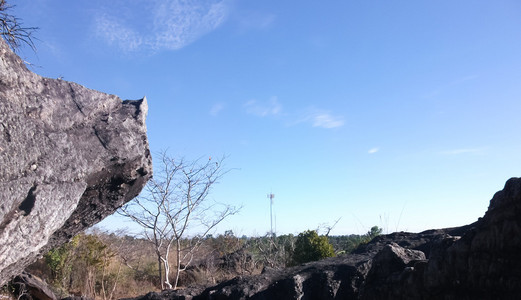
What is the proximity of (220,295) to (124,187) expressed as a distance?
6.95 ft

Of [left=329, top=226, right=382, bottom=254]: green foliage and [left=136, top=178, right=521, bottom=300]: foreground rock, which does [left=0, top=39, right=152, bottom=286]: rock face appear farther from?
[left=329, top=226, right=382, bottom=254]: green foliage

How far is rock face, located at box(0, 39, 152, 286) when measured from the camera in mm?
3668

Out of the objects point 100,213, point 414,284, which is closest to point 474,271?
point 414,284

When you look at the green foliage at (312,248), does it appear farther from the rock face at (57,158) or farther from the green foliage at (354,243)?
the rock face at (57,158)

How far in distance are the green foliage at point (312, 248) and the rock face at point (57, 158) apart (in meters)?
6.17

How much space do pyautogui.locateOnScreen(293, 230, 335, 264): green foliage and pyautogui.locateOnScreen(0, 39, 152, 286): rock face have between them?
20.2ft

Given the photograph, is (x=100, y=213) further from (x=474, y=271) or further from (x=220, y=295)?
(x=474, y=271)

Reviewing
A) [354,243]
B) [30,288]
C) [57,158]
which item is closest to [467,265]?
[57,158]

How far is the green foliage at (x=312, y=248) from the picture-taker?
34.5ft

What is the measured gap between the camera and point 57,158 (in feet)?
13.4

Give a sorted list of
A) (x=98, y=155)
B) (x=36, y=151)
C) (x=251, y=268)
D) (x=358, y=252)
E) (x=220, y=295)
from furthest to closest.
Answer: (x=251, y=268) < (x=358, y=252) < (x=220, y=295) < (x=98, y=155) < (x=36, y=151)

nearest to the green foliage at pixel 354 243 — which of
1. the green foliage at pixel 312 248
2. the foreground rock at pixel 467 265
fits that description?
the green foliage at pixel 312 248

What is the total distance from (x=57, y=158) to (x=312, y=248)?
24.7 ft

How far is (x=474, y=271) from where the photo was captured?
3.21 metres
